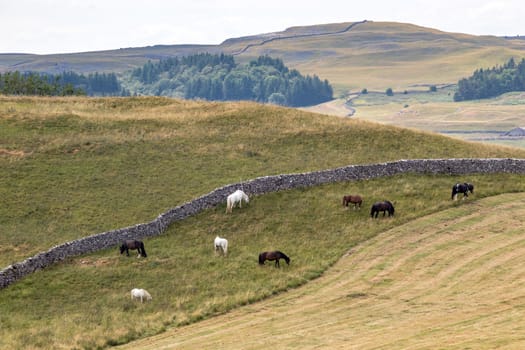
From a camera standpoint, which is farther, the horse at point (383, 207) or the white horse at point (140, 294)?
the horse at point (383, 207)

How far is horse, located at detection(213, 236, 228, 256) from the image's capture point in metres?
44.0

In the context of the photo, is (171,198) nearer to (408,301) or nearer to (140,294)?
(140,294)

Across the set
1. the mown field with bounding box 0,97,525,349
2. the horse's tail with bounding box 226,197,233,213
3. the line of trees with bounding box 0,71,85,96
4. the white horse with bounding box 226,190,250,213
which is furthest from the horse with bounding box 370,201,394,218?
the line of trees with bounding box 0,71,85,96

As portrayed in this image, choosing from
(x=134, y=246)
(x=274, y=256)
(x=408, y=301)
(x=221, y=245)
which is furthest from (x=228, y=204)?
(x=408, y=301)

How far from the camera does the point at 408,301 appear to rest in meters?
33.8

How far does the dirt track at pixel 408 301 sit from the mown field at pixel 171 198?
69.2 inches

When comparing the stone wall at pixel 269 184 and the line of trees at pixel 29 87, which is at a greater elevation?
the line of trees at pixel 29 87

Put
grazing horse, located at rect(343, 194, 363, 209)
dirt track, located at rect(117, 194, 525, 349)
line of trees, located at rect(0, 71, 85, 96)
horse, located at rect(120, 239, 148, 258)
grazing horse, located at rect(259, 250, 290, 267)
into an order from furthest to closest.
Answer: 1. line of trees, located at rect(0, 71, 85, 96)
2. grazing horse, located at rect(343, 194, 363, 209)
3. horse, located at rect(120, 239, 148, 258)
4. grazing horse, located at rect(259, 250, 290, 267)
5. dirt track, located at rect(117, 194, 525, 349)

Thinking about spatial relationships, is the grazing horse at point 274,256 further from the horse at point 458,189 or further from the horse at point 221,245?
the horse at point 458,189

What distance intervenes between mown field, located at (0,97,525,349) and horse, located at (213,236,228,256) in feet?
1.96

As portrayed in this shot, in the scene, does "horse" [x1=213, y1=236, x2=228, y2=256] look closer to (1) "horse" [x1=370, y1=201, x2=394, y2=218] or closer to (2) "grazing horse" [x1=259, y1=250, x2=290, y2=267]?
(2) "grazing horse" [x1=259, y1=250, x2=290, y2=267]

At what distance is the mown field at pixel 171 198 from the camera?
37.3m

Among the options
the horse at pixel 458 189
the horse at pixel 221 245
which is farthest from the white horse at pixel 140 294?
the horse at pixel 458 189

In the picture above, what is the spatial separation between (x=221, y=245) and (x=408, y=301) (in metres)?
13.7
